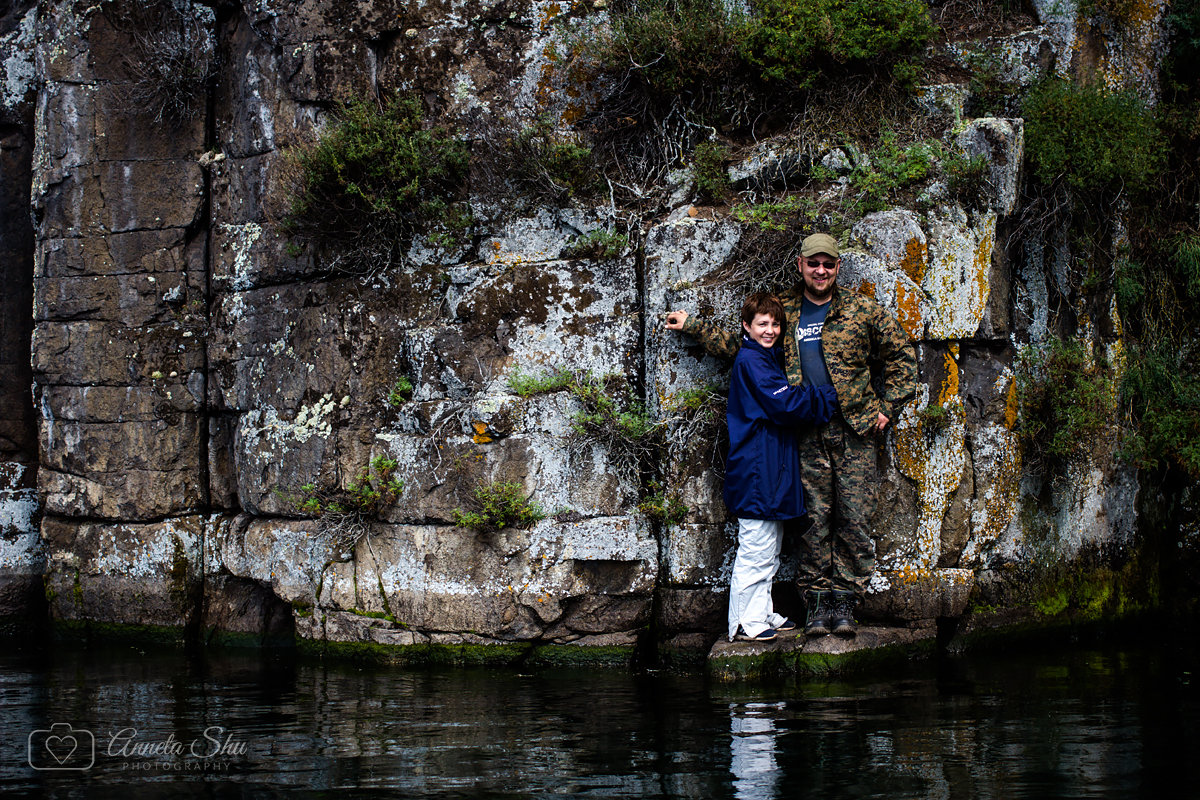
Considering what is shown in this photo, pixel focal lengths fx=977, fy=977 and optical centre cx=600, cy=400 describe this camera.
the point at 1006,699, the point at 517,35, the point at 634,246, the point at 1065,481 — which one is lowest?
the point at 1006,699

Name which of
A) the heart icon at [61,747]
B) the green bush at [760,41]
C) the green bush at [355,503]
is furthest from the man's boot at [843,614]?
the heart icon at [61,747]

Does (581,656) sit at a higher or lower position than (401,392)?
lower

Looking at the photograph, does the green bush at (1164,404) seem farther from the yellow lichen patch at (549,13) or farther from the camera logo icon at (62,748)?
the camera logo icon at (62,748)

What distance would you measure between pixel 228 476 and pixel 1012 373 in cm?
593

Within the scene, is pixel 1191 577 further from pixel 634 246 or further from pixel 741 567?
pixel 634 246

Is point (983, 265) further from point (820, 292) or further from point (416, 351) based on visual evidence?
point (416, 351)

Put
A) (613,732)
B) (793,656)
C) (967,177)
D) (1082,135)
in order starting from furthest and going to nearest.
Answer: (1082,135)
(967,177)
(793,656)
(613,732)

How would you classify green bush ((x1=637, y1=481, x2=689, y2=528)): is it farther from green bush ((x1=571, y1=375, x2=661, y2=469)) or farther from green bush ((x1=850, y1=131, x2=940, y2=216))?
green bush ((x1=850, y1=131, x2=940, y2=216))

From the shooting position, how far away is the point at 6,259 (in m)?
8.37

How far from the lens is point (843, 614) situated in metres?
5.95

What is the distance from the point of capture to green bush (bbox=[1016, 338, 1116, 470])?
6.61m

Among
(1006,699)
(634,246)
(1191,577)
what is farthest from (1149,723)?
(634,246)

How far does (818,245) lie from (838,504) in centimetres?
160

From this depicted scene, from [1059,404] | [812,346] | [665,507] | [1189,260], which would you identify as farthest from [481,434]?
[1189,260]
